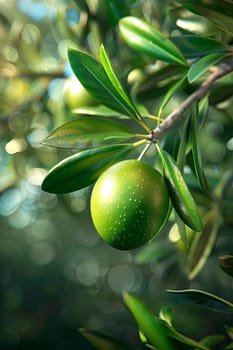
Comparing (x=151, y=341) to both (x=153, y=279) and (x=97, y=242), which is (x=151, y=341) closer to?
(x=153, y=279)

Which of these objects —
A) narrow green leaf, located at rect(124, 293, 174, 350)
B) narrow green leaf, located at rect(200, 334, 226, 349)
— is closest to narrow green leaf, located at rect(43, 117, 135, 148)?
narrow green leaf, located at rect(124, 293, 174, 350)

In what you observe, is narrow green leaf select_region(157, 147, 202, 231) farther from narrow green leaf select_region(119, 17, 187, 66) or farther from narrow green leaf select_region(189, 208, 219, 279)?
narrow green leaf select_region(189, 208, 219, 279)

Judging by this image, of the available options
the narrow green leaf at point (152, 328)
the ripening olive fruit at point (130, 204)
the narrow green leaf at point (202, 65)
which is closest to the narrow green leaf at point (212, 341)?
the narrow green leaf at point (152, 328)

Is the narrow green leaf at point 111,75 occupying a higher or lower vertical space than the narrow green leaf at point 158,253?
higher

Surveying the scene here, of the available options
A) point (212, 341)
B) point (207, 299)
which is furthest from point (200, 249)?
point (207, 299)

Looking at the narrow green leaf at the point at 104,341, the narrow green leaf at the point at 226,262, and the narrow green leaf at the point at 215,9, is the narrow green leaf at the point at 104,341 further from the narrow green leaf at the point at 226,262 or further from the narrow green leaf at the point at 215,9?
the narrow green leaf at the point at 215,9

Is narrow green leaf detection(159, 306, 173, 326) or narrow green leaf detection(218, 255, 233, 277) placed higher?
narrow green leaf detection(218, 255, 233, 277)

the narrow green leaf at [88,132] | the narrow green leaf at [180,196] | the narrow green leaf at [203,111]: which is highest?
the narrow green leaf at [88,132]
